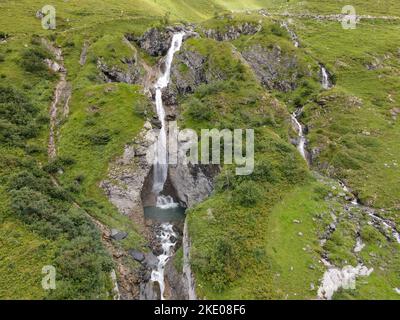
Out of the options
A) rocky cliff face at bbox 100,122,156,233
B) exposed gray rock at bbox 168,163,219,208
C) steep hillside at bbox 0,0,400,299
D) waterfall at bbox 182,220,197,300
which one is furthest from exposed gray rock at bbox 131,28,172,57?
waterfall at bbox 182,220,197,300

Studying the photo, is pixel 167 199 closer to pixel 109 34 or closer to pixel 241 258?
pixel 241 258

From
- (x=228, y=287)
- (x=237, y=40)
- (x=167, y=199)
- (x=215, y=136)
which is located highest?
(x=237, y=40)

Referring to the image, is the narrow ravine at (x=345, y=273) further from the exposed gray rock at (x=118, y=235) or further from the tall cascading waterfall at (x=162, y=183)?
the exposed gray rock at (x=118, y=235)

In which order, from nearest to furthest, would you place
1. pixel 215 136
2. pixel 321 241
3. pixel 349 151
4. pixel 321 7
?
pixel 321 241
pixel 215 136
pixel 349 151
pixel 321 7

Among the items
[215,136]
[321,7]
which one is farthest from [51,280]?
[321,7]

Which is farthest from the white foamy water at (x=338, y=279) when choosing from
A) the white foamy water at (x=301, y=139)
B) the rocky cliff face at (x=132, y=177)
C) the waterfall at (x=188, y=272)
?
the white foamy water at (x=301, y=139)
